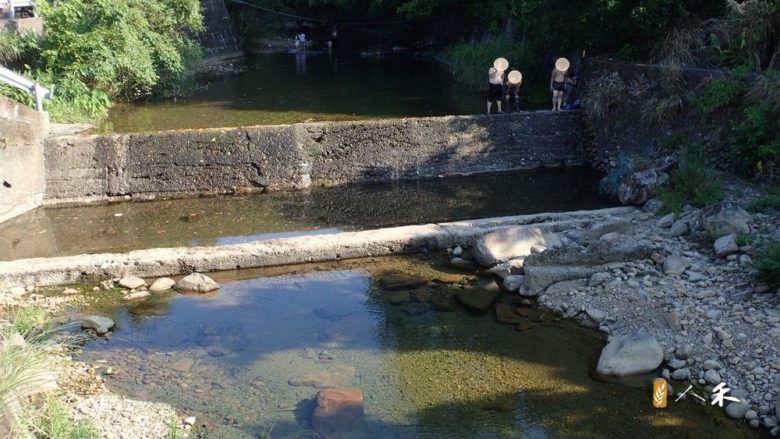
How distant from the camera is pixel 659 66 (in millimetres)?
12391

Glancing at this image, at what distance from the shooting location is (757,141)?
10047mm

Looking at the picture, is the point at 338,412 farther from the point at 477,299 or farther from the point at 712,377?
the point at 712,377

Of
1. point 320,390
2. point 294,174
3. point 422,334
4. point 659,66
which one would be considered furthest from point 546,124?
point 320,390

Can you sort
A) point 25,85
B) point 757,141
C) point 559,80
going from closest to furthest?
point 757,141 < point 25,85 < point 559,80

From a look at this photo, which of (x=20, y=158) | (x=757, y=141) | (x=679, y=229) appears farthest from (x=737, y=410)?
(x=20, y=158)

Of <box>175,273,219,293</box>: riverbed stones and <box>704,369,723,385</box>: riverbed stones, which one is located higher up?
<box>175,273,219,293</box>: riverbed stones

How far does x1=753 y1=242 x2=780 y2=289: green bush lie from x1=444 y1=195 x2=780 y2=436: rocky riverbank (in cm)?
10

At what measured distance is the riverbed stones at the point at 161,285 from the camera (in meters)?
8.45

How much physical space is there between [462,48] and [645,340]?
58.9 feet

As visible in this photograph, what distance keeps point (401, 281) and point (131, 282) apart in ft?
11.1

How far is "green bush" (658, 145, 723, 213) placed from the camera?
9594 mm

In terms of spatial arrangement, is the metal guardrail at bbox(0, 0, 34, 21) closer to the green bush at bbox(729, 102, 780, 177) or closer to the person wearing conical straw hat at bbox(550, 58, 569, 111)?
the person wearing conical straw hat at bbox(550, 58, 569, 111)

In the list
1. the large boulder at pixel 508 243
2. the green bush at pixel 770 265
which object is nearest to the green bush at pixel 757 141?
the green bush at pixel 770 265

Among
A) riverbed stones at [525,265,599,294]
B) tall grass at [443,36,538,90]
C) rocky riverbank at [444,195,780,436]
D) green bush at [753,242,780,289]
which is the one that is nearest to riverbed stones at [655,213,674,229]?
rocky riverbank at [444,195,780,436]
